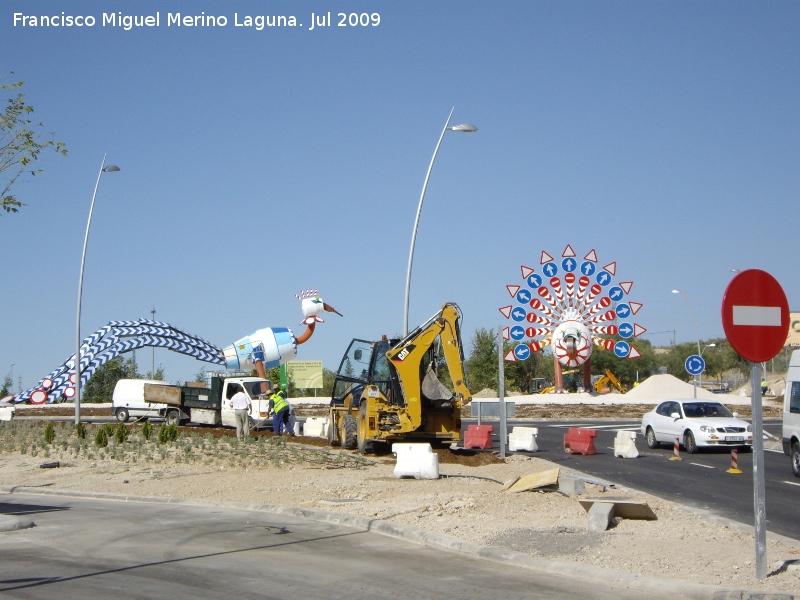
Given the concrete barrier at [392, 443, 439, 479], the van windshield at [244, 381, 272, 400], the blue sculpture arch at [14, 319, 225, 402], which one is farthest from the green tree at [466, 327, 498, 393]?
the concrete barrier at [392, 443, 439, 479]

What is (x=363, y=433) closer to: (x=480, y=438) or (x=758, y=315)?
(x=480, y=438)

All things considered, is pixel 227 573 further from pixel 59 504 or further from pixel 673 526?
pixel 59 504

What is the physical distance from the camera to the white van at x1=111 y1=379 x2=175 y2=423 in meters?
37.1

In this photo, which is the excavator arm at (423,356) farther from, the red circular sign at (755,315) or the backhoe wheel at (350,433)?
the red circular sign at (755,315)

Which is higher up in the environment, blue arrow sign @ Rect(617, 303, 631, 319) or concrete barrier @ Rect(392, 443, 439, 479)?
blue arrow sign @ Rect(617, 303, 631, 319)

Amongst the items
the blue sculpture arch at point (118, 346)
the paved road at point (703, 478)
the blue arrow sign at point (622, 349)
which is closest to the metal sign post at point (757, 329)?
the paved road at point (703, 478)

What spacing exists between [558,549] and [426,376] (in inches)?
446

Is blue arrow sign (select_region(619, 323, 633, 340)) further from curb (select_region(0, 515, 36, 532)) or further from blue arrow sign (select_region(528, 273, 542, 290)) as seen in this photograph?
curb (select_region(0, 515, 36, 532))

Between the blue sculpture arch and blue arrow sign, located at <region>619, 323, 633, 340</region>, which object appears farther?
blue arrow sign, located at <region>619, 323, 633, 340</region>

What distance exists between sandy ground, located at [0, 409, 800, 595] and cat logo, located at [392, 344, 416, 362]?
2289 millimetres

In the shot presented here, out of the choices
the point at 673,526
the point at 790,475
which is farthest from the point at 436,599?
the point at 790,475

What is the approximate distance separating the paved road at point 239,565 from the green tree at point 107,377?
6474cm

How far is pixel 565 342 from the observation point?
60.7m

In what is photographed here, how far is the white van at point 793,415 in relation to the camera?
1709 cm
